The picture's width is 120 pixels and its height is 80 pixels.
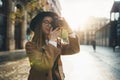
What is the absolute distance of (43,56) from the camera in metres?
2.75

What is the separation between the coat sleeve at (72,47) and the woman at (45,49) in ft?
0.84

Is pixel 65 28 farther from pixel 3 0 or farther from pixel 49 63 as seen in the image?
pixel 3 0

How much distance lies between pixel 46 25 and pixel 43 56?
335 mm

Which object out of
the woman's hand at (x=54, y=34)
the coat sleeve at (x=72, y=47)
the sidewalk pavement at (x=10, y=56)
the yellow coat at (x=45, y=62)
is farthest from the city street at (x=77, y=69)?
the woman's hand at (x=54, y=34)

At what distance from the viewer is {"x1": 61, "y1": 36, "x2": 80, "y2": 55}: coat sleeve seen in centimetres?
323

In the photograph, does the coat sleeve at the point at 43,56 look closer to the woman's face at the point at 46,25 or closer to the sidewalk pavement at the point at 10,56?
the woman's face at the point at 46,25

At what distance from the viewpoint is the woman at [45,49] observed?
2.78 m

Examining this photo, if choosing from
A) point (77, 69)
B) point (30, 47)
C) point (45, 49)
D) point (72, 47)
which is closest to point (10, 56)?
point (77, 69)

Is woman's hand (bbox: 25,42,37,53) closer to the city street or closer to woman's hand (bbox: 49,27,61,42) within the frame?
woman's hand (bbox: 49,27,61,42)

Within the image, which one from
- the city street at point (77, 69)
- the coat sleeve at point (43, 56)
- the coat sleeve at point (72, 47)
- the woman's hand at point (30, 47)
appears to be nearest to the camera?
the coat sleeve at point (43, 56)

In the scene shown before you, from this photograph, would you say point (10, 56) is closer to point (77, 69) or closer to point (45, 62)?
point (77, 69)

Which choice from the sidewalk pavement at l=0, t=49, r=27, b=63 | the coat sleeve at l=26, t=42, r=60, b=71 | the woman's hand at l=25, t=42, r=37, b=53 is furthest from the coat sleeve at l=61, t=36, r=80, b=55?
the sidewalk pavement at l=0, t=49, r=27, b=63

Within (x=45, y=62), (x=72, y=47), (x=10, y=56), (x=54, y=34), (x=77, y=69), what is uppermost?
(x=54, y=34)

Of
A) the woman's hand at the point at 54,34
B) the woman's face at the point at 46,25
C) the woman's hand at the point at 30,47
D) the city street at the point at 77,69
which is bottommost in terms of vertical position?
the city street at the point at 77,69
